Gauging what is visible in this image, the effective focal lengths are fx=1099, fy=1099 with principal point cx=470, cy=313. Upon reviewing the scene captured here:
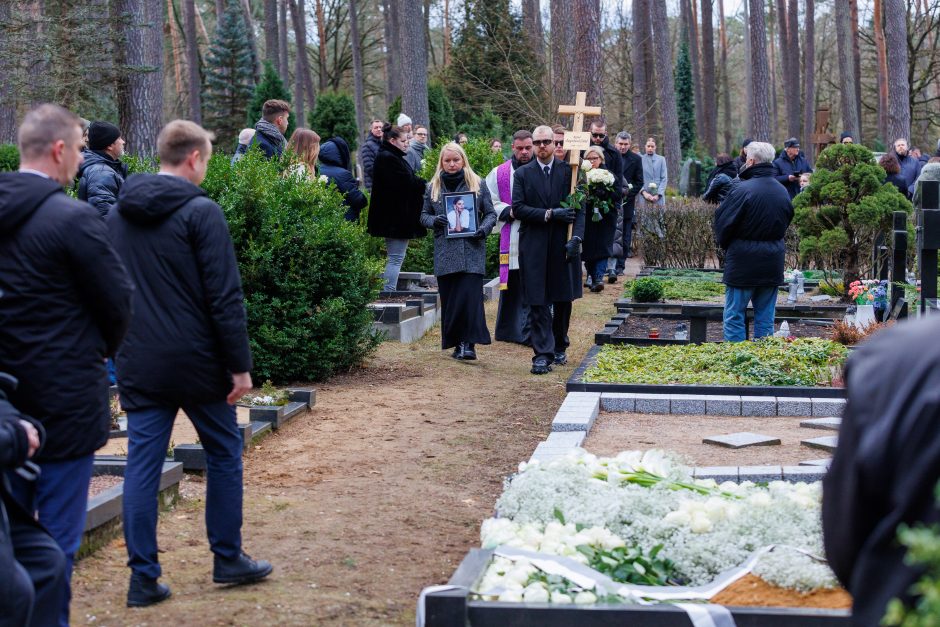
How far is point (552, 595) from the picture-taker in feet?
13.2

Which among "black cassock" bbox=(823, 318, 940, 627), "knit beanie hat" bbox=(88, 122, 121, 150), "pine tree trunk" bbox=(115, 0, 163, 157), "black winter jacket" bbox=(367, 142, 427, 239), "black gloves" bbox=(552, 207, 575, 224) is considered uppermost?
"pine tree trunk" bbox=(115, 0, 163, 157)

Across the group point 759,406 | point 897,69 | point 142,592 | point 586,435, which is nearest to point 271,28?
point 897,69

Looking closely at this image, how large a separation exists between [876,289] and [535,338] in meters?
3.99

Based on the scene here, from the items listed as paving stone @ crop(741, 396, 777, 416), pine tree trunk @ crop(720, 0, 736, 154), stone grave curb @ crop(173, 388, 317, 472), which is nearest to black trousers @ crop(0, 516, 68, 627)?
stone grave curb @ crop(173, 388, 317, 472)

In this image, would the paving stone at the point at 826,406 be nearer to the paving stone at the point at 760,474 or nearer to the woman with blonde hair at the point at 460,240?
the paving stone at the point at 760,474

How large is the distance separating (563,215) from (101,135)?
4.10 m

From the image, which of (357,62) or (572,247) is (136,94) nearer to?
(572,247)

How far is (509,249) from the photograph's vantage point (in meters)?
10.8

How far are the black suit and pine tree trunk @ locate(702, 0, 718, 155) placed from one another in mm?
33466

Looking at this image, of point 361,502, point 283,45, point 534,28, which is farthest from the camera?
point 283,45

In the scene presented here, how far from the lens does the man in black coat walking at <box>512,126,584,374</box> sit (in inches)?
402

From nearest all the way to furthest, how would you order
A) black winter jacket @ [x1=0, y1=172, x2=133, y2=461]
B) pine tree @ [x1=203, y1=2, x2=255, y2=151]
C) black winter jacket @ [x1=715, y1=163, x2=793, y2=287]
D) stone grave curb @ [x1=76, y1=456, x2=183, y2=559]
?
black winter jacket @ [x1=0, y1=172, x2=133, y2=461] < stone grave curb @ [x1=76, y1=456, x2=183, y2=559] < black winter jacket @ [x1=715, y1=163, x2=793, y2=287] < pine tree @ [x1=203, y1=2, x2=255, y2=151]

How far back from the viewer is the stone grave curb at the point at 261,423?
6.80m

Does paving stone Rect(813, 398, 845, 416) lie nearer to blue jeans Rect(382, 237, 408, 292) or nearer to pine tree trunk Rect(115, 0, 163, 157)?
blue jeans Rect(382, 237, 408, 292)
